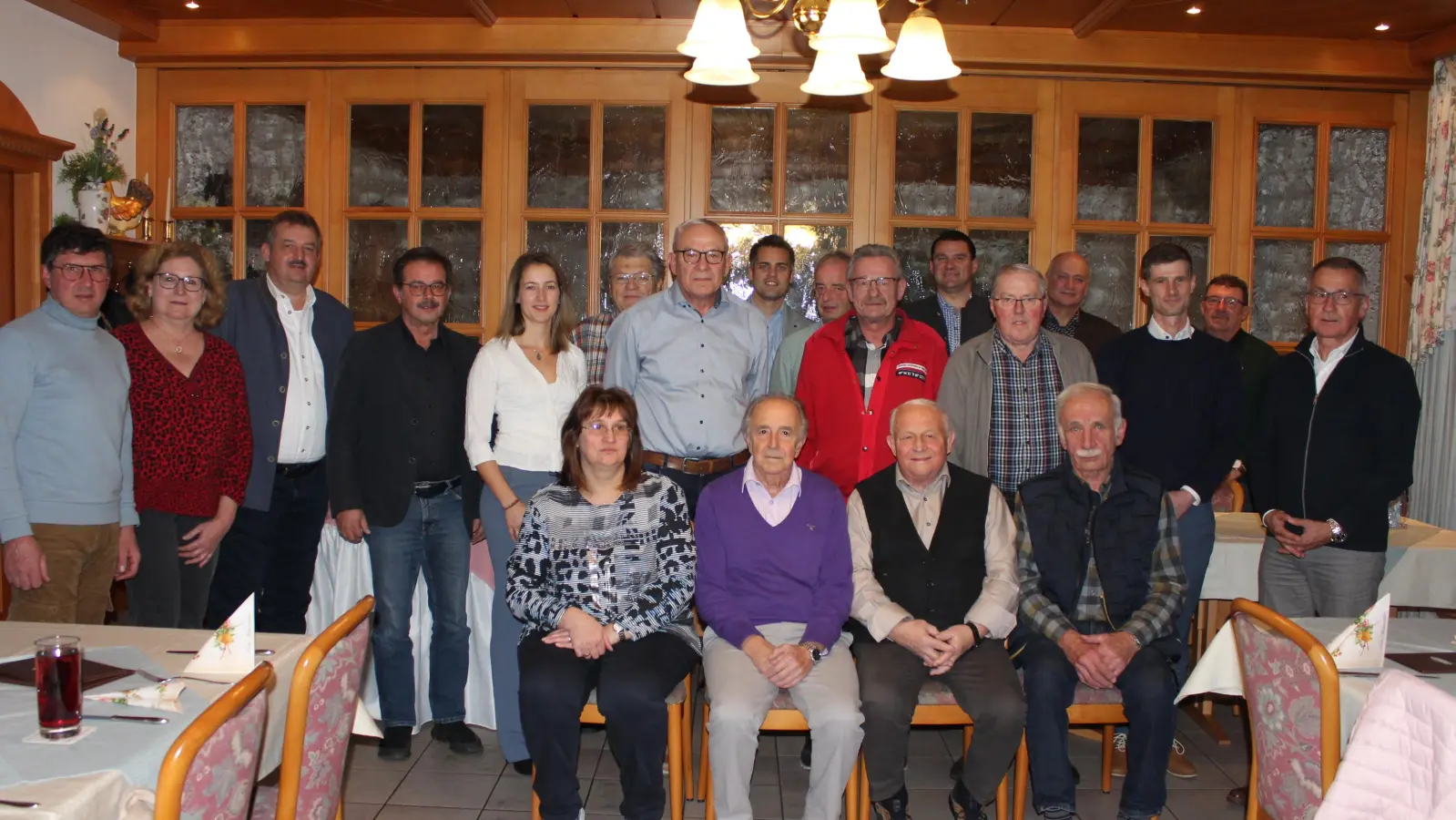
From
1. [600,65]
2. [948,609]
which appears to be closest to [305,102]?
[600,65]

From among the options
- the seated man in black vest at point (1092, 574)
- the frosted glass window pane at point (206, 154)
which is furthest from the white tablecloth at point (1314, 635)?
the frosted glass window pane at point (206, 154)

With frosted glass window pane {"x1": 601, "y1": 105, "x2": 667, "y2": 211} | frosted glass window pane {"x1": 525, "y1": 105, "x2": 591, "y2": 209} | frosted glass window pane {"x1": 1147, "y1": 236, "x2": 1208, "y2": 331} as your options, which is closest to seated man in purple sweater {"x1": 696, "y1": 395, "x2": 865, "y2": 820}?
frosted glass window pane {"x1": 601, "y1": 105, "x2": 667, "y2": 211}

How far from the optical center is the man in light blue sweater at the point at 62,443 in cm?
289

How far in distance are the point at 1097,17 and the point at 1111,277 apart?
55.9 inches

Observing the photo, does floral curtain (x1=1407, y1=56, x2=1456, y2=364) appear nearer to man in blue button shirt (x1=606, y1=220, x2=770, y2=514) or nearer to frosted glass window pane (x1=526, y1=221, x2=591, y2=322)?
man in blue button shirt (x1=606, y1=220, x2=770, y2=514)

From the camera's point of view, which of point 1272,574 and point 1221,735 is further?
point 1221,735

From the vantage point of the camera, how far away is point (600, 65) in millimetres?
5762

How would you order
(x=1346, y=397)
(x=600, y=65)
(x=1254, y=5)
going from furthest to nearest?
(x=600, y=65), (x=1254, y=5), (x=1346, y=397)

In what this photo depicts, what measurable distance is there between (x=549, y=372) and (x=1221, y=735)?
9.09ft

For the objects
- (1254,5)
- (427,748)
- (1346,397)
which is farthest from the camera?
(1254,5)

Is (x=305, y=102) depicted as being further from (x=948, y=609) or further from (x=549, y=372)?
(x=948, y=609)

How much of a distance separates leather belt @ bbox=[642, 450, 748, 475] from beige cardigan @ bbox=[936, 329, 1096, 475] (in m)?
0.71

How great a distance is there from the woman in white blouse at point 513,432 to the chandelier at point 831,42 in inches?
39.9

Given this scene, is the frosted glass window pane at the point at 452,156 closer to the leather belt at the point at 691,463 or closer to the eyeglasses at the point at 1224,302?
the leather belt at the point at 691,463
